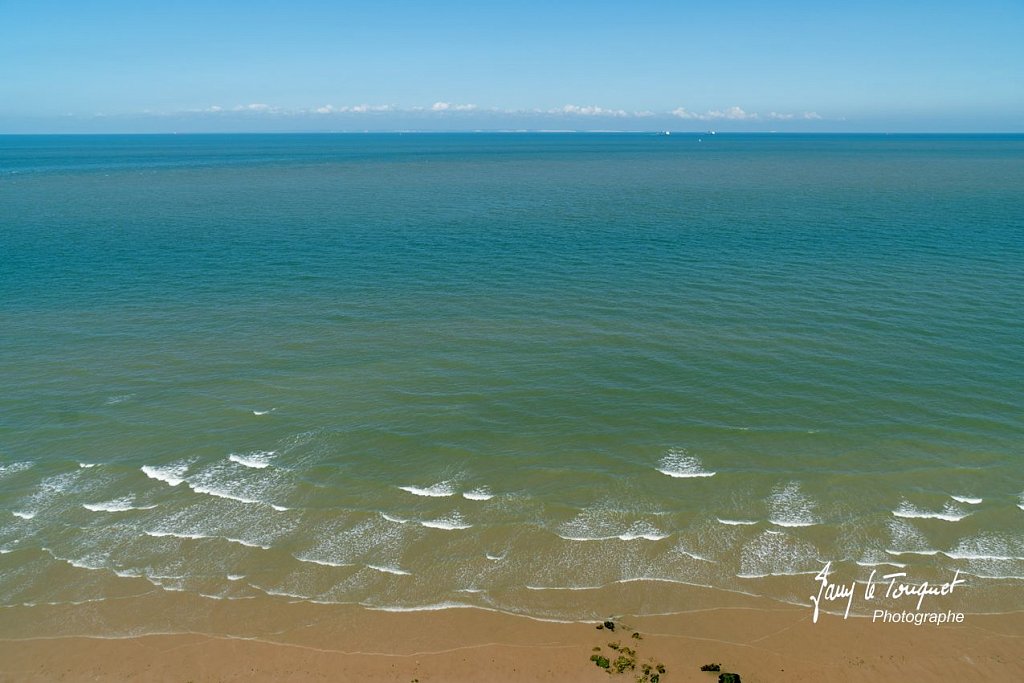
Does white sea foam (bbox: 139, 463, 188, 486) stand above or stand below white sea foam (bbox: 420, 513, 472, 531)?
above

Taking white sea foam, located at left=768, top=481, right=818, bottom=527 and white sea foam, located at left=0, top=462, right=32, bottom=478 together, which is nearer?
white sea foam, located at left=768, top=481, right=818, bottom=527

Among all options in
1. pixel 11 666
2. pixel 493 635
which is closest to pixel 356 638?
pixel 493 635

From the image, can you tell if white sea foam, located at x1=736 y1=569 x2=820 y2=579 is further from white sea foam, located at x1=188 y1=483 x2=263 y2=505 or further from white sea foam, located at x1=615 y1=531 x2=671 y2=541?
white sea foam, located at x1=188 y1=483 x2=263 y2=505

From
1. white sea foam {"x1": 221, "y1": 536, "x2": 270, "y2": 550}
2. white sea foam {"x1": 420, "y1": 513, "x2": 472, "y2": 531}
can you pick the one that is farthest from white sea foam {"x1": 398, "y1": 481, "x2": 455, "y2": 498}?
white sea foam {"x1": 221, "y1": 536, "x2": 270, "y2": 550}

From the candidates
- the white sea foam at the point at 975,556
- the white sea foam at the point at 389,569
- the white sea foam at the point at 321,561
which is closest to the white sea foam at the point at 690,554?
the white sea foam at the point at 975,556

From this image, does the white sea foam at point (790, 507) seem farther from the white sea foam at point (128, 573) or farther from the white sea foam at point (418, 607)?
the white sea foam at point (128, 573)

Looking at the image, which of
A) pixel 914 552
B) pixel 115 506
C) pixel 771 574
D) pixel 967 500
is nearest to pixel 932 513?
pixel 967 500
